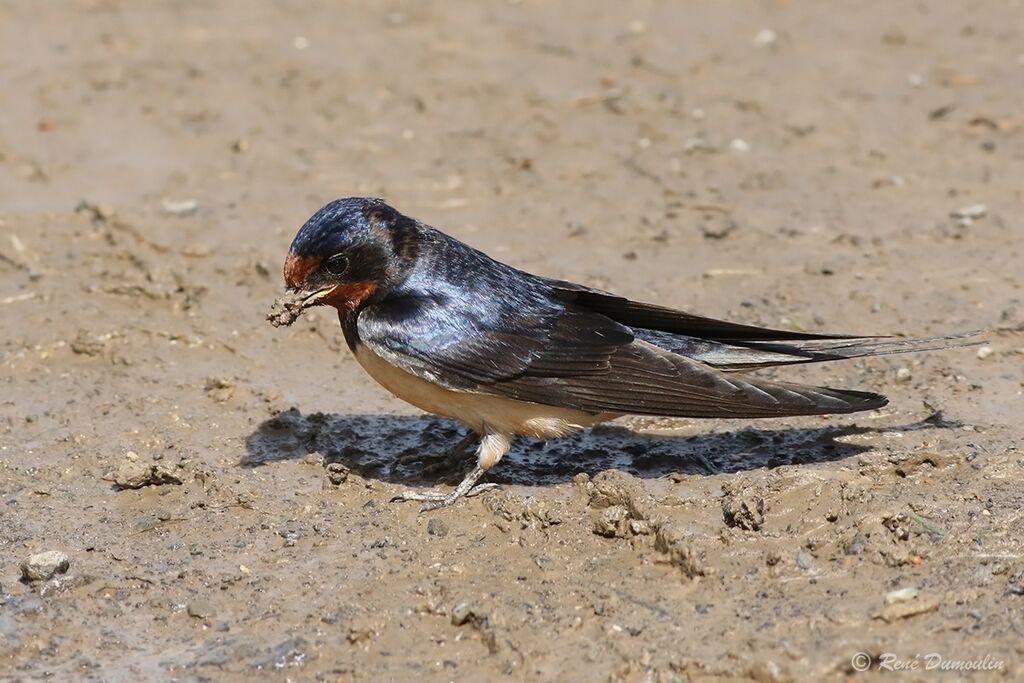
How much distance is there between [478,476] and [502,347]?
19.2 inches

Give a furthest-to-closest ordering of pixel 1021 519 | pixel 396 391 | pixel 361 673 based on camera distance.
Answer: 1. pixel 396 391
2. pixel 1021 519
3. pixel 361 673

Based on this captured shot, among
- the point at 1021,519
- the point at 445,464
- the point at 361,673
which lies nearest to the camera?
the point at 361,673

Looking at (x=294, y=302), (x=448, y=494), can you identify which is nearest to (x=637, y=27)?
(x=294, y=302)

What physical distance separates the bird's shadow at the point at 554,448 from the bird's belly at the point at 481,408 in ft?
0.90

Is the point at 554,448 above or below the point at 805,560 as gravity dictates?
below

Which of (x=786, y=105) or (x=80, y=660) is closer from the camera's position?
(x=80, y=660)

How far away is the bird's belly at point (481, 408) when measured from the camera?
525 centimetres

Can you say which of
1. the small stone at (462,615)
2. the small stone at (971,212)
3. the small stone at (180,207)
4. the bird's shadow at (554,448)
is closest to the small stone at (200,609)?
the small stone at (462,615)

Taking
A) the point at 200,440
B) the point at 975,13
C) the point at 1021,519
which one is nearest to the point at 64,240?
the point at 200,440

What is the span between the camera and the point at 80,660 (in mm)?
4523

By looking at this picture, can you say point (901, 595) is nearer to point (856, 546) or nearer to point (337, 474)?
point (856, 546)

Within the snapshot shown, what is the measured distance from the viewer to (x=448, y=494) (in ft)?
17.4

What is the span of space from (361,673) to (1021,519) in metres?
2.16

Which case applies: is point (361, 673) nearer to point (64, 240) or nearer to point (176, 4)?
point (64, 240)
